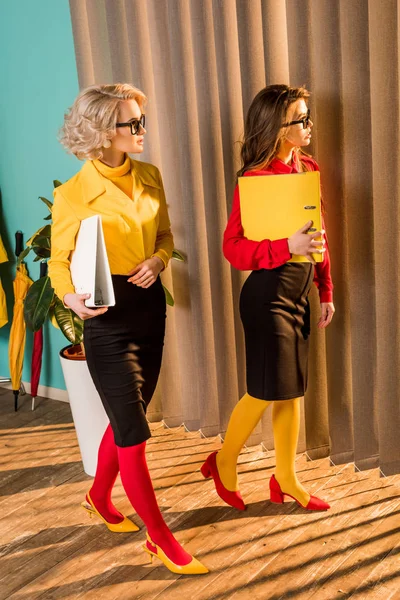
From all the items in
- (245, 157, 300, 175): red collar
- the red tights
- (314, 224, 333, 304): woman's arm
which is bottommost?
the red tights

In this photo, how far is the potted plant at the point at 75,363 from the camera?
2.62 metres

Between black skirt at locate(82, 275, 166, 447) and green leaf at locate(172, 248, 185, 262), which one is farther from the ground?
green leaf at locate(172, 248, 185, 262)

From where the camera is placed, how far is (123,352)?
6.60ft

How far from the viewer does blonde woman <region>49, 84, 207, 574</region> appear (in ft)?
6.30

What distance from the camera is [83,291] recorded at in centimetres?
192

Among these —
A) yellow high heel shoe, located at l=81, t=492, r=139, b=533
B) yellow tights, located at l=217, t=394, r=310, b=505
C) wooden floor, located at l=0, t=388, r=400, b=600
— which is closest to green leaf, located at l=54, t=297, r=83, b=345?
wooden floor, located at l=0, t=388, r=400, b=600

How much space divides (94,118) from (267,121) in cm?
51

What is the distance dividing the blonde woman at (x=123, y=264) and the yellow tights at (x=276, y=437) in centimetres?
35

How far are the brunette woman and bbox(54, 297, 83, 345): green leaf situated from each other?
2.47 feet

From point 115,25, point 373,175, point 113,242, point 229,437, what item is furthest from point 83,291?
point 115,25

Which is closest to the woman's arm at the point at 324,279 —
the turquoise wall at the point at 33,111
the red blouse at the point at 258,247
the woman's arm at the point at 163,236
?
the red blouse at the point at 258,247

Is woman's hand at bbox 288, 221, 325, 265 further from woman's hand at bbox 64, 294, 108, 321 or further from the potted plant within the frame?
the potted plant

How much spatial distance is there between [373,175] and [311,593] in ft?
4.08

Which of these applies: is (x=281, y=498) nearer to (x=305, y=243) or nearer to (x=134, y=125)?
(x=305, y=243)
